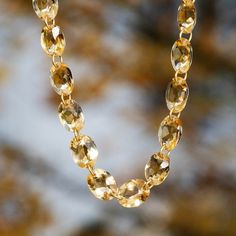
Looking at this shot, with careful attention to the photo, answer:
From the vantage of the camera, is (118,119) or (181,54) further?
(118,119)

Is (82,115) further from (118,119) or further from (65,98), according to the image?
(118,119)

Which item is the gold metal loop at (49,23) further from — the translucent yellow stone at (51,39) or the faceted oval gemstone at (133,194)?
the faceted oval gemstone at (133,194)

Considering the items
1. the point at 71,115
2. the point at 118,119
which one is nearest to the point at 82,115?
the point at 71,115

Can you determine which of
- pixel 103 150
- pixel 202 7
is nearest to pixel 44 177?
pixel 103 150

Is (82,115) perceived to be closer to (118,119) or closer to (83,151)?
(83,151)

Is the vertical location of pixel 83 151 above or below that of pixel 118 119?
below

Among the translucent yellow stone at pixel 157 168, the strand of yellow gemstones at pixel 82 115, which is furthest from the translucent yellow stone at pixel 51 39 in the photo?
the translucent yellow stone at pixel 157 168

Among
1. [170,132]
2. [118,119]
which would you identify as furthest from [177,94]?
[118,119]
